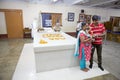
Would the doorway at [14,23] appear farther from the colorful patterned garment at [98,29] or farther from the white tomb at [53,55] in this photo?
the colorful patterned garment at [98,29]

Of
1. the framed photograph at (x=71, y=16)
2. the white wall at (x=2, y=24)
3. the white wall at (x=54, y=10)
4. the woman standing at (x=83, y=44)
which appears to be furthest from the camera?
the framed photograph at (x=71, y=16)

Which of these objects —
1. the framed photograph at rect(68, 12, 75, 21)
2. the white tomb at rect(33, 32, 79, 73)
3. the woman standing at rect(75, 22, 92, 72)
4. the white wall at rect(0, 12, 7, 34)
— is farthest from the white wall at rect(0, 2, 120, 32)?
the woman standing at rect(75, 22, 92, 72)

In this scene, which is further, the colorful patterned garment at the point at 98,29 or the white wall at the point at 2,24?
the white wall at the point at 2,24

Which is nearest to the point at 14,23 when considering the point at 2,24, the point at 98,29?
the point at 2,24

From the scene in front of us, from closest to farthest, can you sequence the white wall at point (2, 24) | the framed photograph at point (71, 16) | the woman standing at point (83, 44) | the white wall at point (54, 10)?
the woman standing at point (83, 44)
the white wall at point (2, 24)
the white wall at point (54, 10)
the framed photograph at point (71, 16)

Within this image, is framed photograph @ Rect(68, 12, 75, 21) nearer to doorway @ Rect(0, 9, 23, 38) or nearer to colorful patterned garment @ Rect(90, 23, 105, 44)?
doorway @ Rect(0, 9, 23, 38)

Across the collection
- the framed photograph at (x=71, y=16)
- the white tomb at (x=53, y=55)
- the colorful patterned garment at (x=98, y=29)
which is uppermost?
the framed photograph at (x=71, y=16)

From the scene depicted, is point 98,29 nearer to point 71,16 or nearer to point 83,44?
point 83,44

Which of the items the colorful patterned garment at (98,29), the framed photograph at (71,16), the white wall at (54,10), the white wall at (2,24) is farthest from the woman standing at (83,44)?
the white wall at (2,24)

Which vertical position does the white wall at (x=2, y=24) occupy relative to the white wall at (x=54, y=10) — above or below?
below

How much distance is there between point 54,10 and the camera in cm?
784

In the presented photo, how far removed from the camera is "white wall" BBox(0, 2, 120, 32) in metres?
7.06

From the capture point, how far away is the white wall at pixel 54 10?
706cm

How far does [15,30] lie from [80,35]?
6215 millimetres
